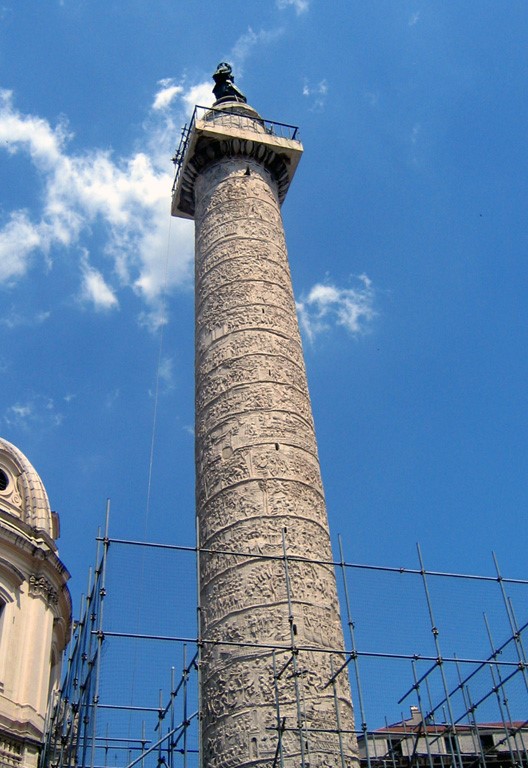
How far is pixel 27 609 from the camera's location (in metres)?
14.9

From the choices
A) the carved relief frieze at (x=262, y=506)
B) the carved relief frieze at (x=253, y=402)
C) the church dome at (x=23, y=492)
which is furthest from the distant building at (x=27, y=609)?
the carved relief frieze at (x=253, y=402)

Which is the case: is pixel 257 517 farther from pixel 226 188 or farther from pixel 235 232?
pixel 226 188

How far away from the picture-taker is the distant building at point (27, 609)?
43.9 feet

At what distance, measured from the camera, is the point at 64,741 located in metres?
9.20

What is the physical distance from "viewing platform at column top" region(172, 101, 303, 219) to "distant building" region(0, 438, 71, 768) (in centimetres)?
622

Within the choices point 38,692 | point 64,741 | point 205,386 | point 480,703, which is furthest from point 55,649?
point 480,703

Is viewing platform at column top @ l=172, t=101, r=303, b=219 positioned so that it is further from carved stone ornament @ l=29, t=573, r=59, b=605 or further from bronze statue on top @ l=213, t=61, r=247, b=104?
carved stone ornament @ l=29, t=573, r=59, b=605

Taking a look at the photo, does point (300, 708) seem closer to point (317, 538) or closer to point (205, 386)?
point (317, 538)

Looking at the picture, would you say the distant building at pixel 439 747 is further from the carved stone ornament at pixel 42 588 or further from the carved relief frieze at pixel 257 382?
the carved stone ornament at pixel 42 588

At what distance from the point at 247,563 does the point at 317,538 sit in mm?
803

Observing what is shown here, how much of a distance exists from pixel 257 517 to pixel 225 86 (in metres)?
8.49

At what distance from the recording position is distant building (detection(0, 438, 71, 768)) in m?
13.4

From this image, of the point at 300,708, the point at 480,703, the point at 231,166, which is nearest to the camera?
the point at 300,708

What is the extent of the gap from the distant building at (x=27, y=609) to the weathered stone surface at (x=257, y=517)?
20.4 ft
